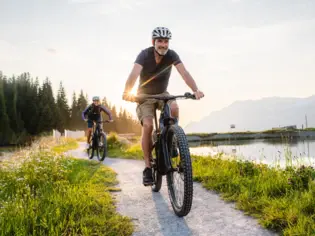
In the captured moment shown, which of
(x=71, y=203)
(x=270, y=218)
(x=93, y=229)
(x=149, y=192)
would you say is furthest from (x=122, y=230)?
(x=149, y=192)

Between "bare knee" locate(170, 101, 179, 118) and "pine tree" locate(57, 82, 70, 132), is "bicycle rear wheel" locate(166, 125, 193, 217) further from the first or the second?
"pine tree" locate(57, 82, 70, 132)

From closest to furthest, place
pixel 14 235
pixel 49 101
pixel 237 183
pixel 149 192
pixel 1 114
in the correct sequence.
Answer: pixel 14 235 → pixel 237 183 → pixel 149 192 → pixel 1 114 → pixel 49 101

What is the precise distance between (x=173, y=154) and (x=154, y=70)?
1353mm

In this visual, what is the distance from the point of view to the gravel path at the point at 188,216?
9.72 ft

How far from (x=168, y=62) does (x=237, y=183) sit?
2259 mm

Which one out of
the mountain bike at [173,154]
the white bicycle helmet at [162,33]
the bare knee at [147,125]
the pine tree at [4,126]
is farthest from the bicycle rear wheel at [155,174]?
the pine tree at [4,126]

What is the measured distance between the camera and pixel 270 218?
9.77ft

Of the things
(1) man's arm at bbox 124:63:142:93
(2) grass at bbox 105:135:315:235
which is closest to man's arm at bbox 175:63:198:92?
(1) man's arm at bbox 124:63:142:93

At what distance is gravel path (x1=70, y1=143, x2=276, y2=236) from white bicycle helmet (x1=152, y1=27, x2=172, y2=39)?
7.89 ft

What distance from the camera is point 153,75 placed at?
14.0 feet

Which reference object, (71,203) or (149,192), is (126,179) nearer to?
(149,192)

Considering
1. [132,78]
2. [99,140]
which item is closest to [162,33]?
[132,78]

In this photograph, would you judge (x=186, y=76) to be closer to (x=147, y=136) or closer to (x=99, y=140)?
(x=147, y=136)

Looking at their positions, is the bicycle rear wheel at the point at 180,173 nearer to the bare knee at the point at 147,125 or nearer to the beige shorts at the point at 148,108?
the bare knee at the point at 147,125
